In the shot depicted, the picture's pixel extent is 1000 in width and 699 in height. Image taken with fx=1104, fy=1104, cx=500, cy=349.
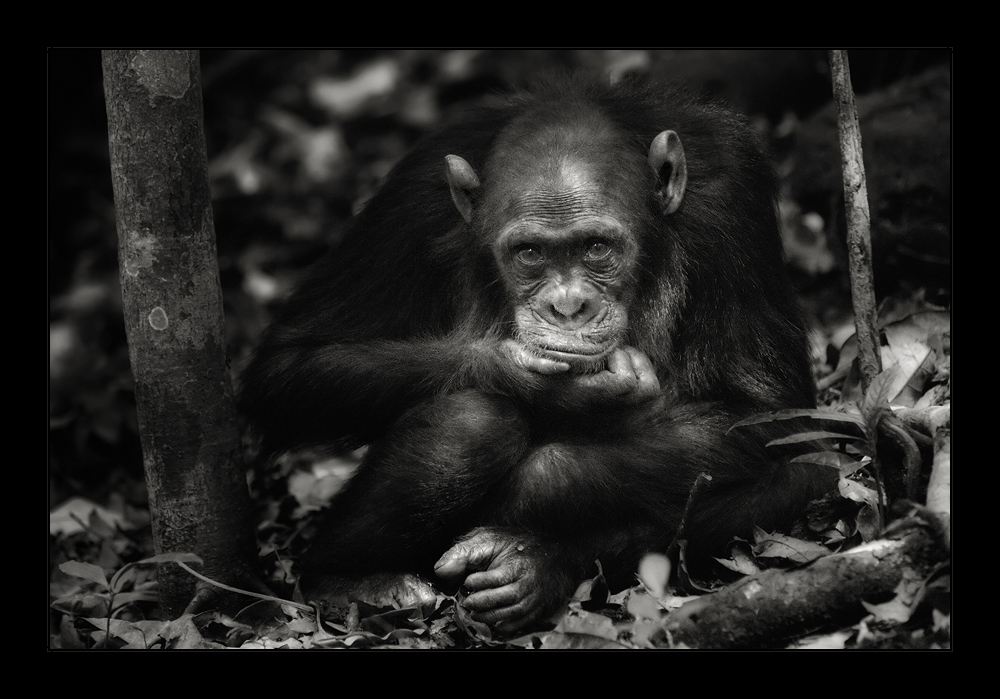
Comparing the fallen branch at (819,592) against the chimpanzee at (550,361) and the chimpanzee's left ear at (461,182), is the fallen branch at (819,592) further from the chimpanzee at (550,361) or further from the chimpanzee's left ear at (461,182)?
the chimpanzee's left ear at (461,182)

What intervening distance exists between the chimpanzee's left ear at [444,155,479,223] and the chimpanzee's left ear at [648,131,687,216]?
0.75 m

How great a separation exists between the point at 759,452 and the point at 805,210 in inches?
103

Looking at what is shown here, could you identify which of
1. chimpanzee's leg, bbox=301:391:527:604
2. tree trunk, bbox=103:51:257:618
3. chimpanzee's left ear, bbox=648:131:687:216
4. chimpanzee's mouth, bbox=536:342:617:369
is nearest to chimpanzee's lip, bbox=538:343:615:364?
chimpanzee's mouth, bbox=536:342:617:369

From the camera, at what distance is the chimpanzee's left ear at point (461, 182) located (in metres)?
4.63

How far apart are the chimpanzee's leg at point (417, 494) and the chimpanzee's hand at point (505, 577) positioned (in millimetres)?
133

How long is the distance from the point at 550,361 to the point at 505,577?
2.79ft

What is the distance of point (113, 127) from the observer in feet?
13.7

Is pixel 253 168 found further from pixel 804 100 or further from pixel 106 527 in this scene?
pixel 804 100

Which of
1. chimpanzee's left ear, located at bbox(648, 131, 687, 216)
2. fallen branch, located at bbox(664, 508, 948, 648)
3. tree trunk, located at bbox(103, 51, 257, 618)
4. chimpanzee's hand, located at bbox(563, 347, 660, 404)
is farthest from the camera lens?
chimpanzee's left ear, located at bbox(648, 131, 687, 216)

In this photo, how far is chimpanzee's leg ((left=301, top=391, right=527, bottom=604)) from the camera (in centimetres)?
427

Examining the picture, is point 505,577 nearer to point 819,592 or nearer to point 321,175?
point 819,592

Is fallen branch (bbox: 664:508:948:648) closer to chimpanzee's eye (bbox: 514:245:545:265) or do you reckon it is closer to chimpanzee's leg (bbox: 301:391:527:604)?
chimpanzee's leg (bbox: 301:391:527:604)

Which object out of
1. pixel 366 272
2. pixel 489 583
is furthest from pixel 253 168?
pixel 489 583

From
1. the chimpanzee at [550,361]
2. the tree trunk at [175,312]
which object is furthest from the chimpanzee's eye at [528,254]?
the tree trunk at [175,312]
